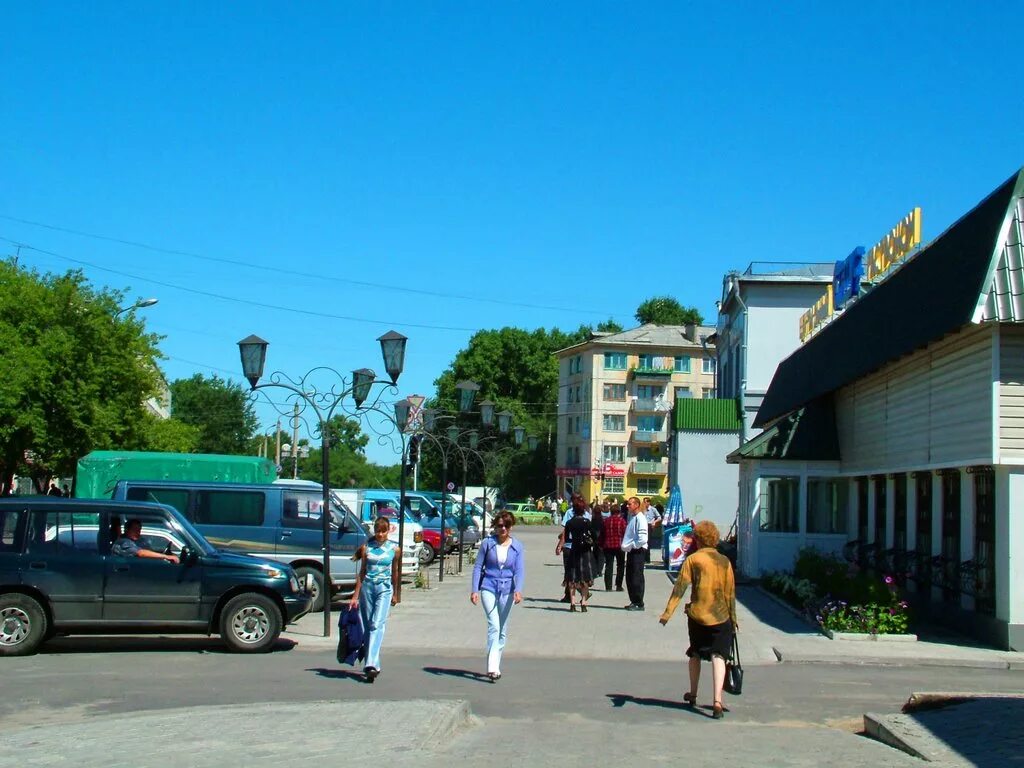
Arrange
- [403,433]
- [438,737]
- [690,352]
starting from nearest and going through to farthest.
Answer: [438,737], [403,433], [690,352]

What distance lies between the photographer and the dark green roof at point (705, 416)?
45.4 metres

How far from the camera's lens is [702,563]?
35.1 feet

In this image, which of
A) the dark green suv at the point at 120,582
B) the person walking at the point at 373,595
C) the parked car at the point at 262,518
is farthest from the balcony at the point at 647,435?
the person walking at the point at 373,595

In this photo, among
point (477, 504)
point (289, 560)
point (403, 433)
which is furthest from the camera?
point (477, 504)

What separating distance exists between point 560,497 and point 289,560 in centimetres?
7482

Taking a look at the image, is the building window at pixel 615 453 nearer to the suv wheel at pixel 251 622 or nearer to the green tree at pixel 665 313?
the green tree at pixel 665 313

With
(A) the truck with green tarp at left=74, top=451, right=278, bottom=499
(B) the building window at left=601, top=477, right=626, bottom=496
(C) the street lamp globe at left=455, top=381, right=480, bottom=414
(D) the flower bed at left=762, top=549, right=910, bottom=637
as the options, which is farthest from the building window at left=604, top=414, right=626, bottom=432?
(D) the flower bed at left=762, top=549, right=910, bottom=637

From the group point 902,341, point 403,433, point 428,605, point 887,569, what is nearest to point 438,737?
point 902,341

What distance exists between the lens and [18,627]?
14023mm

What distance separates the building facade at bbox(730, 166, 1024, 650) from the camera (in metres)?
15.4

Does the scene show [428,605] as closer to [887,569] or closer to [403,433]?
[403,433]

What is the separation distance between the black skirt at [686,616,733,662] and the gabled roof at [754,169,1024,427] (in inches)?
253

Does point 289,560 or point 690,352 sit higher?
point 690,352

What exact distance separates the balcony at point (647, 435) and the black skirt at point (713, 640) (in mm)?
80544
